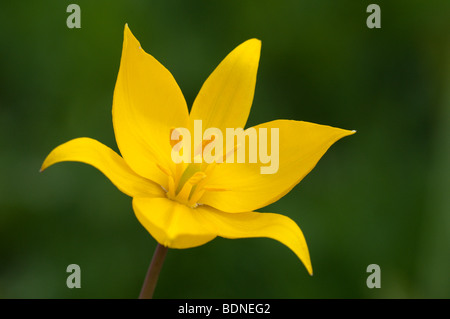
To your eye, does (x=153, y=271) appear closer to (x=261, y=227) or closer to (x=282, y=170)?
(x=261, y=227)

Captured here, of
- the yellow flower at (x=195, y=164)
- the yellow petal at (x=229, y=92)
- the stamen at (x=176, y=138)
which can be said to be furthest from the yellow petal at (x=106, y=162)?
the yellow petal at (x=229, y=92)

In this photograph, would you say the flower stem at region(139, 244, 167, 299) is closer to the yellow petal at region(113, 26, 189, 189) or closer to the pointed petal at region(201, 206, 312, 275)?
the pointed petal at region(201, 206, 312, 275)

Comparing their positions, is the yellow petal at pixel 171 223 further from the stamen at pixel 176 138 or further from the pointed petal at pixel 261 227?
the stamen at pixel 176 138

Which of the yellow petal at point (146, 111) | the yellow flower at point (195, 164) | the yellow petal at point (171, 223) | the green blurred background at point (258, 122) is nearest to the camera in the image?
the yellow petal at point (171, 223)

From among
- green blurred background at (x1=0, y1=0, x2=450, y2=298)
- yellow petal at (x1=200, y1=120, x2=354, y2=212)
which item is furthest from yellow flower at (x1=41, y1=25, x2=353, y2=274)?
green blurred background at (x1=0, y1=0, x2=450, y2=298)
